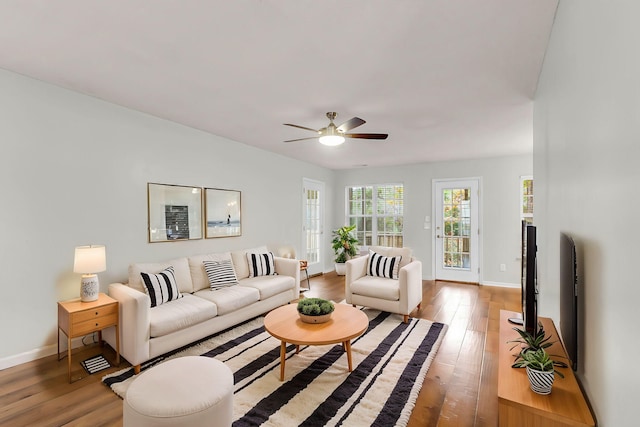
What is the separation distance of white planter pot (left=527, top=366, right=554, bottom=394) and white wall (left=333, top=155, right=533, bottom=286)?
4977 mm

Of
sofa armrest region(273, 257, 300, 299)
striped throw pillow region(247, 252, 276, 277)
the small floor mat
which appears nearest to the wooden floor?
the small floor mat

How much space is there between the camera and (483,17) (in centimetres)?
175

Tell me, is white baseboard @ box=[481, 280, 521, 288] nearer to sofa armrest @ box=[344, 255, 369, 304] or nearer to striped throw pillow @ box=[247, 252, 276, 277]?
sofa armrest @ box=[344, 255, 369, 304]

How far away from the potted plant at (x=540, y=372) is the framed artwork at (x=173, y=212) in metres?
3.67

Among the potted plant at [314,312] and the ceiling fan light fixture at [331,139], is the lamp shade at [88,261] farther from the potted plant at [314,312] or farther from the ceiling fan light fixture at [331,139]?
the ceiling fan light fixture at [331,139]

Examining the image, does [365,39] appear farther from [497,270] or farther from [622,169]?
[497,270]

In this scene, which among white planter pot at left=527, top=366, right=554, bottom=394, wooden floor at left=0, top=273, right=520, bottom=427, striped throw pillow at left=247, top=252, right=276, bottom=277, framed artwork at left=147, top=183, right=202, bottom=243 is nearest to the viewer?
white planter pot at left=527, top=366, right=554, bottom=394

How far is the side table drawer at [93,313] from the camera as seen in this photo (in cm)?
248

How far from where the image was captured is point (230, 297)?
11.1 ft

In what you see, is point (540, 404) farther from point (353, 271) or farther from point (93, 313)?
point (93, 313)

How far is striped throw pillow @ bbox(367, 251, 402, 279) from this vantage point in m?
4.19

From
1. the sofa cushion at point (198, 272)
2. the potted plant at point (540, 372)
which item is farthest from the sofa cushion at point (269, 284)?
the potted plant at point (540, 372)

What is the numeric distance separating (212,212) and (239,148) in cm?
114

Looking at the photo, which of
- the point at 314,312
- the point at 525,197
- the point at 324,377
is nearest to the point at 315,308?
the point at 314,312
